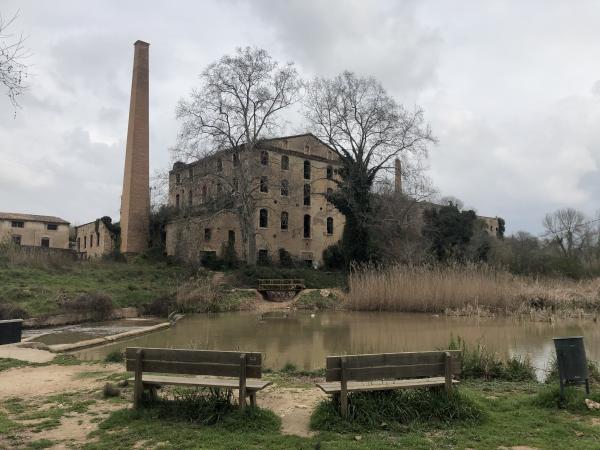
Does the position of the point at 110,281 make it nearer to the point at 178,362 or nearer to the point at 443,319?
the point at 443,319

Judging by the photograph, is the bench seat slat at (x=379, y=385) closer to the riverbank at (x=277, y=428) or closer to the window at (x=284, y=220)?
the riverbank at (x=277, y=428)

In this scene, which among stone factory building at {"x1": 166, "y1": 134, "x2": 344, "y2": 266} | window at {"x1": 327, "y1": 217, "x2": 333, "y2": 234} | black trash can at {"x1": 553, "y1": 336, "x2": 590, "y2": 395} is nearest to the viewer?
black trash can at {"x1": 553, "y1": 336, "x2": 590, "y2": 395}

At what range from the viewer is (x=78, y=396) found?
659 centimetres

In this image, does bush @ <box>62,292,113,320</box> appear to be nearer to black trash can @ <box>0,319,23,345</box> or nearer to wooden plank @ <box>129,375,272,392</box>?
black trash can @ <box>0,319,23,345</box>

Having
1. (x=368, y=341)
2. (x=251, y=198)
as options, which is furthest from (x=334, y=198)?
(x=368, y=341)

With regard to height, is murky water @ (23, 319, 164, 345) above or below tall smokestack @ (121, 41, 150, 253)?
below

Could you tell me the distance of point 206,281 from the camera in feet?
91.3

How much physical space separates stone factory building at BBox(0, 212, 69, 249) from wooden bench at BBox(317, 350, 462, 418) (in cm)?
5403

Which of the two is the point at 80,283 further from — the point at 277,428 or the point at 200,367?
the point at 277,428

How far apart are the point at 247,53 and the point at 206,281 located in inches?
683

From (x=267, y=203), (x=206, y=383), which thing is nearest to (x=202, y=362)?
(x=206, y=383)

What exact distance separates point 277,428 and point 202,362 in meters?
1.03

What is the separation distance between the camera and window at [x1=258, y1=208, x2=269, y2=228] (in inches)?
1735

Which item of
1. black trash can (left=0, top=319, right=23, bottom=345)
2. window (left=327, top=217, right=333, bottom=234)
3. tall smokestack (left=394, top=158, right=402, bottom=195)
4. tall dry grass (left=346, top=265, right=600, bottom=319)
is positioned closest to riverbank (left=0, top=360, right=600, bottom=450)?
black trash can (left=0, top=319, right=23, bottom=345)
